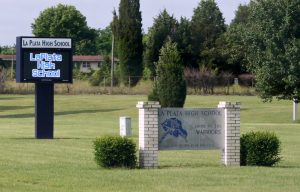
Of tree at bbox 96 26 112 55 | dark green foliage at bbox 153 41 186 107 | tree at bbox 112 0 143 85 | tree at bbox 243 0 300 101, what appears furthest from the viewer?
tree at bbox 96 26 112 55

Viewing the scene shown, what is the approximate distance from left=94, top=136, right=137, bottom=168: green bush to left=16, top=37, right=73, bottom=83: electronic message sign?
15189mm

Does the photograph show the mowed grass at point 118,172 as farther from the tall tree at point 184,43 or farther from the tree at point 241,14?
the tree at point 241,14

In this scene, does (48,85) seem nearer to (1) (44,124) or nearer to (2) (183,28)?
(1) (44,124)

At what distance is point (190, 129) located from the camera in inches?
817

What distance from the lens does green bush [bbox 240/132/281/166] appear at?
20.5 metres

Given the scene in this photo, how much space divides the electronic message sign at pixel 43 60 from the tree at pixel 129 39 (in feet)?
179

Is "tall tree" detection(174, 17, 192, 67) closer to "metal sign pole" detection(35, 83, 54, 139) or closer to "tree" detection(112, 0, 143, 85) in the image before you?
"tree" detection(112, 0, 143, 85)

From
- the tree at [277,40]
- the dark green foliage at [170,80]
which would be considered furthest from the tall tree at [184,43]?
the tree at [277,40]

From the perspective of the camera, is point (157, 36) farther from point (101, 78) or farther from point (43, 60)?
point (43, 60)

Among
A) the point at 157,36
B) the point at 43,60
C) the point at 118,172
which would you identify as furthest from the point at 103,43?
the point at 118,172

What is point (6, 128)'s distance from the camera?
42.7 meters

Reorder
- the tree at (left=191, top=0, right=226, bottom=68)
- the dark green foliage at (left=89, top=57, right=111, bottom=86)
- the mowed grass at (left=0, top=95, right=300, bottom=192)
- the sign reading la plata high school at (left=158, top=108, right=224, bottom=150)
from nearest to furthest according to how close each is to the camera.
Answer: the mowed grass at (left=0, top=95, right=300, bottom=192) → the sign reading la plata high school at (left=158, top=108, right=224, bottom=150) → the tree at (left=191, top=0, right=226, bottom=68) → the dark green foliage at (left=89, top=57, right=111, bottom=86)

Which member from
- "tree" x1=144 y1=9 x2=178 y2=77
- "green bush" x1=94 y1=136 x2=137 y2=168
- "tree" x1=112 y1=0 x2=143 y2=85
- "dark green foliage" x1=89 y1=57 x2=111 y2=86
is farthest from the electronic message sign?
"dark green foliage" x1=89 y1=57 x2=111 y2=86

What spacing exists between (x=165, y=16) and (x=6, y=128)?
5565 centimetres
